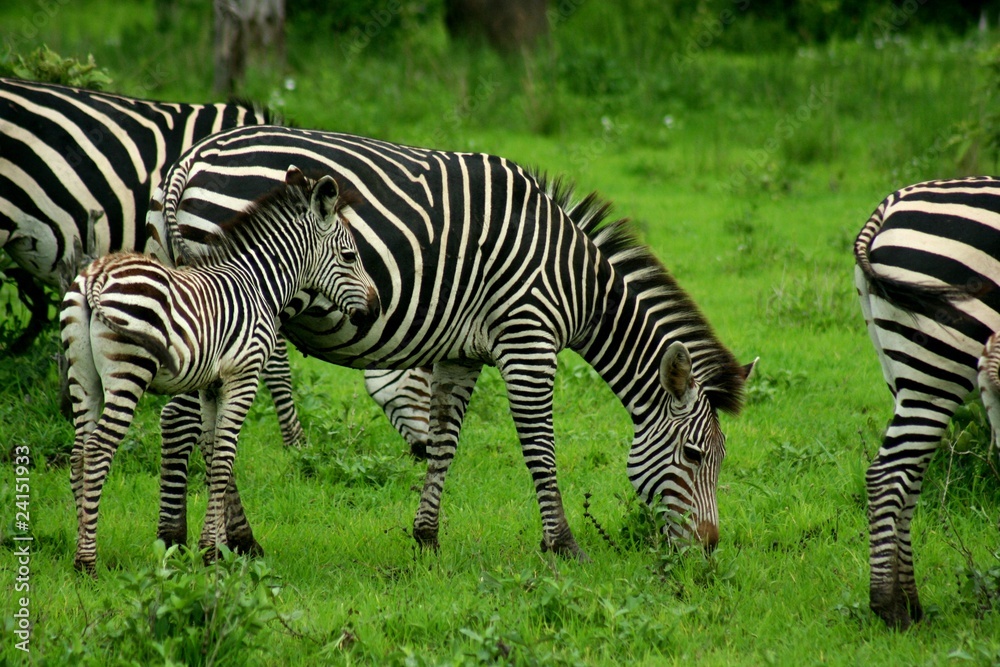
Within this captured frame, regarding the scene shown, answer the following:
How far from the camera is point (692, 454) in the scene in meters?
6.04

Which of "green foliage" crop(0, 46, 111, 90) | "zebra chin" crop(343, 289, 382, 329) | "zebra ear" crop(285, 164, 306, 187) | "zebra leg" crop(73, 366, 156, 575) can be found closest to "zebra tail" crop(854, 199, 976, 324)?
"zebra chin" crop(343, 289, 382, 329)

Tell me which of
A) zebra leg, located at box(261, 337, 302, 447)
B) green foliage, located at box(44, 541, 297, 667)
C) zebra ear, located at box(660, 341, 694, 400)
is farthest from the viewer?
zebra leg, located at box(261, 337, 302, 447)

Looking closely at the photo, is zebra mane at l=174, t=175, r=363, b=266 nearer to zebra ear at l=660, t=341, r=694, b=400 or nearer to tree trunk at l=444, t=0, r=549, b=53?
zebra ear at l=660, t=341, r=694, b=400

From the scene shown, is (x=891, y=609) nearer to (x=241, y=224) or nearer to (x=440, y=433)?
(x=440, y=433)

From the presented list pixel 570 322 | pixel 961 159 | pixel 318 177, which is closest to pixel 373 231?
pixel 318 177

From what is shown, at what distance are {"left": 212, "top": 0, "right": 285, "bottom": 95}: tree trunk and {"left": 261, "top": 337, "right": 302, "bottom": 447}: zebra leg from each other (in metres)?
8.92

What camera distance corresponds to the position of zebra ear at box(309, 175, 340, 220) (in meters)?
5.29

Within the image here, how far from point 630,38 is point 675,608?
51.9 ft

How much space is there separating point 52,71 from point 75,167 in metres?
2.00

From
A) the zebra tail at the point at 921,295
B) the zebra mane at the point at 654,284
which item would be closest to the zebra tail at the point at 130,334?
the zebra mane at the point at 654,284

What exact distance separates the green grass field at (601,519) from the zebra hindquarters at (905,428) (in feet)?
0.55

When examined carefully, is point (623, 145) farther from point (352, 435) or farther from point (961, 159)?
A: point (352, 435)

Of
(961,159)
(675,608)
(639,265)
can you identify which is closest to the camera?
(675,608)

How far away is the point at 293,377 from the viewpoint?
8539 mm
